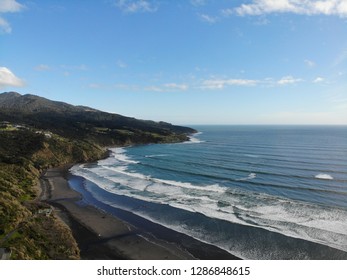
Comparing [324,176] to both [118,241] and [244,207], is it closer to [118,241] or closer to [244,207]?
[244,207]

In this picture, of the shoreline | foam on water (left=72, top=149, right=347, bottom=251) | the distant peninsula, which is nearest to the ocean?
foam on water (left=72, top=149, right=347, bottom=251)

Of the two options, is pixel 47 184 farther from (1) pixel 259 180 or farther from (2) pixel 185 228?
(1) pixel 259 180

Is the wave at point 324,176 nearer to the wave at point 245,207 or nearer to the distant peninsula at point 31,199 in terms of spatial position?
the wave at point 245,207

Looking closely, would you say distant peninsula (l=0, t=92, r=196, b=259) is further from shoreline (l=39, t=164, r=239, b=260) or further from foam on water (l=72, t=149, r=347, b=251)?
foam on water (l=72, t=149, r=347, b=251)

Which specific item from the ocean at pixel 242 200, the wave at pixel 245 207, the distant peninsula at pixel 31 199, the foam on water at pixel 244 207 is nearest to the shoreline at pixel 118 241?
the distant peninsula at pixel 31 199

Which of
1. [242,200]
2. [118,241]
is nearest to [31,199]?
[118,241]
